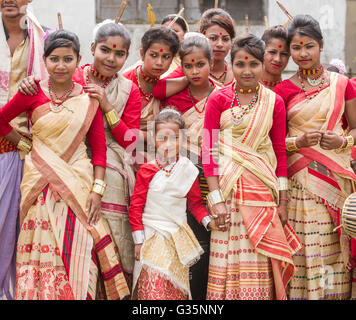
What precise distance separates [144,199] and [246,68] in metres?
1.19

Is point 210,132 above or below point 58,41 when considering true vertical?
below

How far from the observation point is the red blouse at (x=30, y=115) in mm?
3465

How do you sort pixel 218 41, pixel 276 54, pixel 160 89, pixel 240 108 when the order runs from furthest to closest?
pixel 218 41, pixel 276 54, pixel 160 89, pixel 240 108

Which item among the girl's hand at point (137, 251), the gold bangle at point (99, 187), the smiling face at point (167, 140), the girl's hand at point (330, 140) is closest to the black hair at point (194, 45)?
the smiling face at point (167, 140)

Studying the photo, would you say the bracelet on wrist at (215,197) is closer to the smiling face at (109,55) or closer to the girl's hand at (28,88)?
the smiling face at (109,55)

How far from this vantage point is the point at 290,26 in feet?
12.6

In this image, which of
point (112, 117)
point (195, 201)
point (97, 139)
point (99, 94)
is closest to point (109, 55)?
point (99, 94)

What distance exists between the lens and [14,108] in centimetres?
348

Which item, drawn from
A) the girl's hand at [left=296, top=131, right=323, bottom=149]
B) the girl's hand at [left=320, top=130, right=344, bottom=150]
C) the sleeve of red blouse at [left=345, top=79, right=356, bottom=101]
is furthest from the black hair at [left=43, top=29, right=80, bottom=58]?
the sleeve of red blouse at [left=345, top=79, right=356, bottom=101]

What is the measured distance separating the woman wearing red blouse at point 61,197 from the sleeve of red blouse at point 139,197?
0.72ft

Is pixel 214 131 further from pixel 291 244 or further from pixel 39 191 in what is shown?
pixel 39 191

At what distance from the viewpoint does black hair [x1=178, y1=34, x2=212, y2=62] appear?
12.7ft

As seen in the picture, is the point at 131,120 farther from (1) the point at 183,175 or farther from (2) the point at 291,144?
(2) the point at 291,144

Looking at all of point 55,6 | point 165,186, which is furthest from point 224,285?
point 55,6
